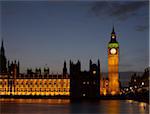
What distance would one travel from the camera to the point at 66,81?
7612 centimetres

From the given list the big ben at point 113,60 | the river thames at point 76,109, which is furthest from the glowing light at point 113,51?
the river thames at point 76,109

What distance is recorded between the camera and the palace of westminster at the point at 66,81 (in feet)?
238

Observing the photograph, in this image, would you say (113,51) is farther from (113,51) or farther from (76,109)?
(76,109)

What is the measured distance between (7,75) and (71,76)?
1212 cm

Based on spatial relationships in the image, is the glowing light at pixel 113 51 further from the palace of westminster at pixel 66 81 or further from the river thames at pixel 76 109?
the river thames at pixel 76 109

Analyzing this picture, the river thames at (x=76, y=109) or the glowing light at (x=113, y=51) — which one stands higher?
the glowing light at (x=113, y=51)

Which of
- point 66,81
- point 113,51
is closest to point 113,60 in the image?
point 113,51

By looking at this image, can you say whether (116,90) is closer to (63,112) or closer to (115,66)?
(115,66)

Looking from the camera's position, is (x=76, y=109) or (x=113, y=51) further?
(x=113, y=51)

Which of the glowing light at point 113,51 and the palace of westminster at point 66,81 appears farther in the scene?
the glowing light at point 113,51

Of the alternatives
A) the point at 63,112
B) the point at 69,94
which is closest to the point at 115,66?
the point at 69,94

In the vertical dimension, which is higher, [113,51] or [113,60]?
[113,51]

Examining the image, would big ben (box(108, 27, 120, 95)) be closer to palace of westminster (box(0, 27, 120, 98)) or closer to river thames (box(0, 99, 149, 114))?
palace of westminster (box(0, 27, 120, 98))

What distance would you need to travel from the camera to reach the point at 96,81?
72.7 metres
